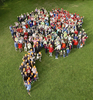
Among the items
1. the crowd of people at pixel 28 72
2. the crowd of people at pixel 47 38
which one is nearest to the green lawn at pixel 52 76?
the crowd of people at pixel 28 72

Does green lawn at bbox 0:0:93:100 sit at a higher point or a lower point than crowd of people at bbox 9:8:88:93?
lower

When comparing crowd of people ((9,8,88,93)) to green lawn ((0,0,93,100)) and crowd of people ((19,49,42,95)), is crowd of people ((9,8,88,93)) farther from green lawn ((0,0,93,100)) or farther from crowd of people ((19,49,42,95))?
green lawn ((0,0,93,100))

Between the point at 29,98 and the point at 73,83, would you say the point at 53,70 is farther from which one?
the point at 29,98

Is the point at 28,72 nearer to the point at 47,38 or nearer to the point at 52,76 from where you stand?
the point at 52,76

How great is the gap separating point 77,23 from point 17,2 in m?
15.8

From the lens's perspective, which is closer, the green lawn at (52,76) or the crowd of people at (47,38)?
the green lawn at (52,76)

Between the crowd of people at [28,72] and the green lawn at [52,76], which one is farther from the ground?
the crowd of people at [28,72]

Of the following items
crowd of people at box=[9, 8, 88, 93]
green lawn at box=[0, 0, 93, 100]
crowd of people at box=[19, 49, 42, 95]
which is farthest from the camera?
crowd of people at box=[9, 8, 88, 93]

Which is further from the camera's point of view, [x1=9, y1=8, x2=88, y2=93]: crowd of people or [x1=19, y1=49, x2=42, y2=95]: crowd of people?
[x1=9, y1=8, x2=88, y2=93]: crowd of people

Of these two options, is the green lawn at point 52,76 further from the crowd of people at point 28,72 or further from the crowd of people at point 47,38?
the crowd of people at point 47,38

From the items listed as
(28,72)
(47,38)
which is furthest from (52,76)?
(47,38)

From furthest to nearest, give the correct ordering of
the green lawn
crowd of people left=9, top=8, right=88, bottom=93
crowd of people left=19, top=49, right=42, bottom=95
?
crowd of people left=9, top=8, right=88, bottom=93
the green lawn
crowd of people left=19, top=49, right=42, bottom=95

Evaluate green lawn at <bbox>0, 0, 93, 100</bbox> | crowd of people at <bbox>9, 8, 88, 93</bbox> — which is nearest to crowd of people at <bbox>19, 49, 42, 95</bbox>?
crowd of people at <bbox>9, 8, 88, 93</bbox>

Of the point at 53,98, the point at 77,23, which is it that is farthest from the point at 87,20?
the point at 53,98
